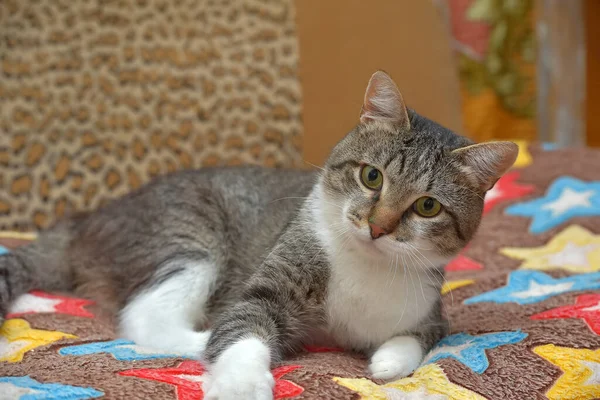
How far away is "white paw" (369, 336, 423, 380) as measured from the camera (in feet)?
5.54

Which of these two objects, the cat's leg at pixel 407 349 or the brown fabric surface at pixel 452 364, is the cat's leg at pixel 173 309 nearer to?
the brown fabric surface at pixel 452 364

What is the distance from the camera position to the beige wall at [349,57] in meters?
3.72

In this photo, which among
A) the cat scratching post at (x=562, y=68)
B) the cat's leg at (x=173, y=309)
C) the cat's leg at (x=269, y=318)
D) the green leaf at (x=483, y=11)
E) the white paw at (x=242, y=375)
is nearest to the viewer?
the white paw at (x=242, y=375)

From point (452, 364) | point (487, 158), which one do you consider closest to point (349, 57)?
point (487, 158)

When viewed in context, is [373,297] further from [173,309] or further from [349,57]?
[349,57]

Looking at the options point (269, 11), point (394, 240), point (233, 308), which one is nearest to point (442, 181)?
point (394, 240)

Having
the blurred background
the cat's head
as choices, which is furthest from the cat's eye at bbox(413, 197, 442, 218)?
the blurred background

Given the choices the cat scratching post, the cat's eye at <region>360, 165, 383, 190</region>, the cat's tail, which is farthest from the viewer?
the cat scratching post

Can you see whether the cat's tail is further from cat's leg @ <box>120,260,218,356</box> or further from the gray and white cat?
cat's leg @ <box>120,260,218,356</box>

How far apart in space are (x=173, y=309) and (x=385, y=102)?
96cm

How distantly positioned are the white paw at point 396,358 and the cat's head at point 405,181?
259mm

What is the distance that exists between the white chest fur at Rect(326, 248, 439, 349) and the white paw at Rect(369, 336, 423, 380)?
2.4 inches

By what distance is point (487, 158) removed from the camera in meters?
1.81

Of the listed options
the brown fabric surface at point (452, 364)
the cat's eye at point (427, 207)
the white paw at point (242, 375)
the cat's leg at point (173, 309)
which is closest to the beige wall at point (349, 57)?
the brown fabric surface at point (452, 364)
